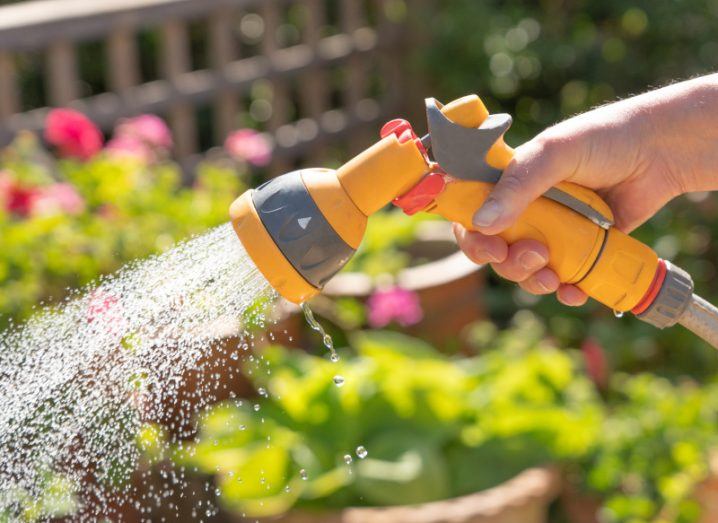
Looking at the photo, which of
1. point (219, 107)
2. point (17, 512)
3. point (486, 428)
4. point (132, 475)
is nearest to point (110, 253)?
point (132, 475)

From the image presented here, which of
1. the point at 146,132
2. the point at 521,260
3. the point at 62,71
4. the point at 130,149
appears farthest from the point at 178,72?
the point at 521,260

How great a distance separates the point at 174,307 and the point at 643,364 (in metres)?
2.93

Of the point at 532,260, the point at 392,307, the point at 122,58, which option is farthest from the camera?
the point at 122,58

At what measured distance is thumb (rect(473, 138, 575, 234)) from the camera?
4.13 ft

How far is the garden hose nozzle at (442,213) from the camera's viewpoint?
1.21m

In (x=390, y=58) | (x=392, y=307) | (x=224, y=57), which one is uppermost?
(x=224, y=57)

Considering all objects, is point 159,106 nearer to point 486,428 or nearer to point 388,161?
point 486,428

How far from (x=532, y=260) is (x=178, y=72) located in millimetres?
3019

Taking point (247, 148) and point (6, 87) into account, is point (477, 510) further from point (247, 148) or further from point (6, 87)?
point (6, 87)

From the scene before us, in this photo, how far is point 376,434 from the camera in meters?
2.34

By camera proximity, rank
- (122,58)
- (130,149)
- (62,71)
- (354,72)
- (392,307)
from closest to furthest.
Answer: (392,307), (130,149), (62,71), (122,58), (354,72)

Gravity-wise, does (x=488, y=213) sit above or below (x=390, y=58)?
above

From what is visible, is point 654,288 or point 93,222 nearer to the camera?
point 654,288

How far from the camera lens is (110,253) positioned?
2580mm
